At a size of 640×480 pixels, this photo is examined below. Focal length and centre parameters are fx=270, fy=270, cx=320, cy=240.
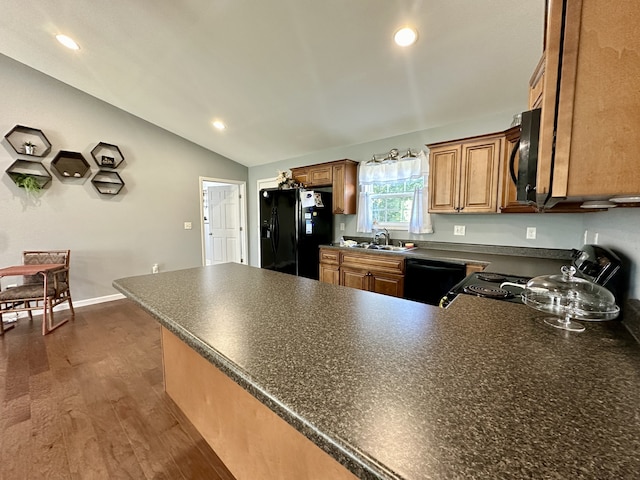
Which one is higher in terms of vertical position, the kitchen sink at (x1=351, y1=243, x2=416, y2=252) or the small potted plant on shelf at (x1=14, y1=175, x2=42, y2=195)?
the small potted plant on shelf at (x1=14, y1=175, x2=42, y2=195)

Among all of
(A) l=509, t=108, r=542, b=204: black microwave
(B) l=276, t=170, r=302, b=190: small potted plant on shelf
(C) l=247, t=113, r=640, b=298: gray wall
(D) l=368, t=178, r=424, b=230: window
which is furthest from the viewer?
(B) l=276, t=170, r=302, b=190: small potted plant on shelf

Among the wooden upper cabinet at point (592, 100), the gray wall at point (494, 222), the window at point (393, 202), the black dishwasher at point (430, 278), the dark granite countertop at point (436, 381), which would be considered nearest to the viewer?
the dark granite countertop at point (436, 381)

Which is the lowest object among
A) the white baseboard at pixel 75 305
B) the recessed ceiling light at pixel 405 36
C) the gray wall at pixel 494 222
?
the white baseboard at pixel 75 305

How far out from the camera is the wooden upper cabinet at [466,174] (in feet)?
8.61

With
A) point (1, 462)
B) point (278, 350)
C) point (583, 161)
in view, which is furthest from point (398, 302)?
point (1, 462)

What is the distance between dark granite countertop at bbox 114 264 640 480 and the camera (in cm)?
42

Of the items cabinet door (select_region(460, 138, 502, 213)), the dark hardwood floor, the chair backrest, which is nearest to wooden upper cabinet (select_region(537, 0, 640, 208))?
the dark hardwood floor

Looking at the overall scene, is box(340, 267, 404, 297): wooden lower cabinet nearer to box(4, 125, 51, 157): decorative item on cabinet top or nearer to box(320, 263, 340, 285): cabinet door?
box(320, 263, 340, 285): cabinet door

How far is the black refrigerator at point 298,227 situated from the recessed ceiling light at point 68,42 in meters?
2.51

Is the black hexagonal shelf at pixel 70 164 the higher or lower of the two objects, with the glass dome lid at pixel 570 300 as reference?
higher

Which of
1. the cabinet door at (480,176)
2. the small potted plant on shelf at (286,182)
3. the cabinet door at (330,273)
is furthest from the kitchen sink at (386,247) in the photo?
the small potted plant on shelf at (286,182)

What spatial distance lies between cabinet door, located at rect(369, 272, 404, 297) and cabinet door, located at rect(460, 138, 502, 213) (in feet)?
3.29

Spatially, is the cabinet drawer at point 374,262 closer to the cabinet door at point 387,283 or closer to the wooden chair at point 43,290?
the cabinet door at point 387,283

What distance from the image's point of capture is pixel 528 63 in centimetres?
207
